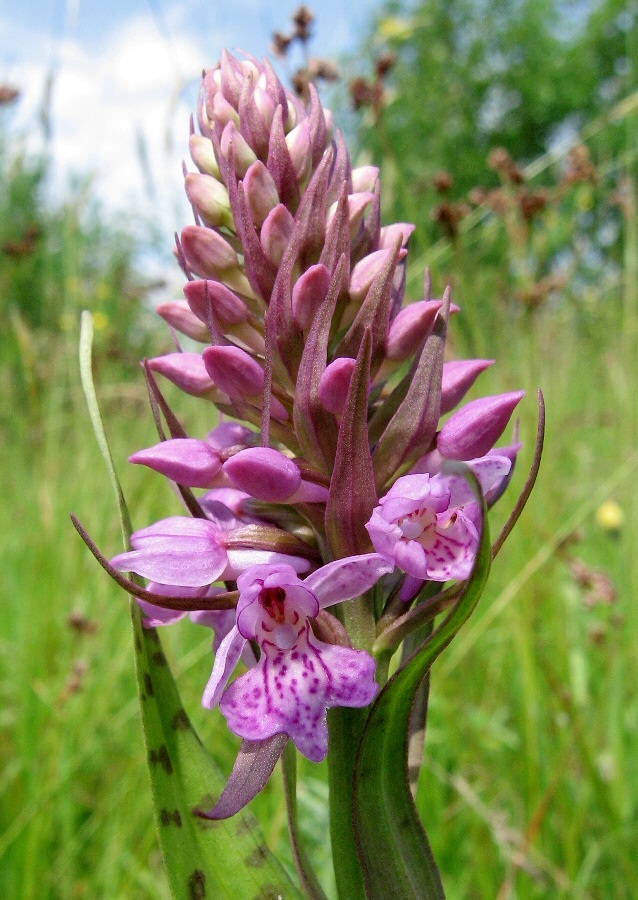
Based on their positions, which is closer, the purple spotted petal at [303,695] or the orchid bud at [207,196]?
the purple spotted petal at [303,695]

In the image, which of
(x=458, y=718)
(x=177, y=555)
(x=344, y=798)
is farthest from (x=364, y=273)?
(x=458, y=718)

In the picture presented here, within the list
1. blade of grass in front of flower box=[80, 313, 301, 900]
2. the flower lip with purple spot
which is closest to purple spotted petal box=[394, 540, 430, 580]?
the flower lip with purple spot

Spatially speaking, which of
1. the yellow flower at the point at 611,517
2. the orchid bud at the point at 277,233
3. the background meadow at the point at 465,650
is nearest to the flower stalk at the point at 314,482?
the orchid bud at the point at 277,233

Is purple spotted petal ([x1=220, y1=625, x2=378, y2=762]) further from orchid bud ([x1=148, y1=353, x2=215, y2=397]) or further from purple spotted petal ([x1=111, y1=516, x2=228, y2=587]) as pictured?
orchid bud ([x1=148, y1=353, x2=215, y2=397])

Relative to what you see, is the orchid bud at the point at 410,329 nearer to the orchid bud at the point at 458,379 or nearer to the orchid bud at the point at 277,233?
the orchid bud at the point at 458,379

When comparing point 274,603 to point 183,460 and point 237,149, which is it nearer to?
point 183,460

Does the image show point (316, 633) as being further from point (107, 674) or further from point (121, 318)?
point (121, 318)

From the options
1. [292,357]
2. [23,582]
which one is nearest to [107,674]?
[23,582]

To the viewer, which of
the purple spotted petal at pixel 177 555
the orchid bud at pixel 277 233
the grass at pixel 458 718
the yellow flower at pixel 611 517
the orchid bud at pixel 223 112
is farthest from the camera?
the yellow flower at pixel 611 517
